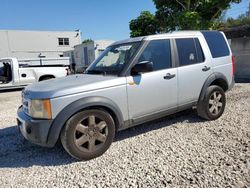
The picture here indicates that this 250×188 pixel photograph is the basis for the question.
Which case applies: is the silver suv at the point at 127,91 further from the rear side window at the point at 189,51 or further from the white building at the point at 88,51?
the white building at the point at 88,51

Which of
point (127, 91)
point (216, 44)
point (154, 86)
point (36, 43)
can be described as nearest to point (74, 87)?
point (127, 91)

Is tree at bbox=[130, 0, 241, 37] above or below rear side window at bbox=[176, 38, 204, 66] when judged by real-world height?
above

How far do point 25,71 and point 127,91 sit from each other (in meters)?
10.4

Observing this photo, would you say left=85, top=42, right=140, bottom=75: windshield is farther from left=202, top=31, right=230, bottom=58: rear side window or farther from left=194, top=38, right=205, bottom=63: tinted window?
left=202, top=31, right=230, bottom=58: rear side window

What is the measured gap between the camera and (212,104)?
5.09 meters

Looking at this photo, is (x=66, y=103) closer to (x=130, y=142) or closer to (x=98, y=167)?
(x=98, y=167)

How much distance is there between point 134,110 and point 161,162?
1.00 metres

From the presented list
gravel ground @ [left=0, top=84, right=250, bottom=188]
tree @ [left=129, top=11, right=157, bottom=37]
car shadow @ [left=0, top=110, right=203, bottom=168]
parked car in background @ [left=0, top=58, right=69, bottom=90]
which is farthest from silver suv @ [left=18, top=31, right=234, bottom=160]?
tree @ [left=129, top=11, right=157, bottom=37]

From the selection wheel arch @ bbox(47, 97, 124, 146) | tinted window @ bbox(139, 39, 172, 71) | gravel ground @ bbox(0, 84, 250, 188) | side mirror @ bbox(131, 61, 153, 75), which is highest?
tinted window @ bbox(139, 39, 172, 71)

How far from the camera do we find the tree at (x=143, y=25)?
18.1 m

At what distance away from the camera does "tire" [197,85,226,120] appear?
493cm

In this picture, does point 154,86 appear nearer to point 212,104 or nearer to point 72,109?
point 72,109

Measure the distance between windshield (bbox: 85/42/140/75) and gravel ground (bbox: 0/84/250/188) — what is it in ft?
4.39

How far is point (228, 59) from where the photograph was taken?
5.39 metres
